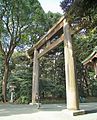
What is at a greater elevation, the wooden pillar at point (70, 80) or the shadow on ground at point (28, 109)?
the wooden pillar at point (70, 80)

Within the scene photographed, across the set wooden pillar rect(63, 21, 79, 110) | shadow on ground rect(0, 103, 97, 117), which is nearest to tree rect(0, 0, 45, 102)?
shadow on ground rect(0, 103, 97, 117)

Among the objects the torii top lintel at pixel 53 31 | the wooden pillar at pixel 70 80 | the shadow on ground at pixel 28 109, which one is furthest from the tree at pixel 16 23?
the wooden pillar at pixel 70 80

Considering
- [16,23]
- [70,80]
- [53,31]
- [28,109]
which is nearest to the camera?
[70,80]

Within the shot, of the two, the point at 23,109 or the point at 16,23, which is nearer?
the point at 23,109

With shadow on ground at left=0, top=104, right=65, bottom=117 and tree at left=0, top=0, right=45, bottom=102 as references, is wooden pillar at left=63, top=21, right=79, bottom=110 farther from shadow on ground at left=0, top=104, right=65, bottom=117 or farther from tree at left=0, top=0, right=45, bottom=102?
tree at left=0, top=0, right=45, bottom=102

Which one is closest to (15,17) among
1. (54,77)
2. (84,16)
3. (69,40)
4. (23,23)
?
(23,23)

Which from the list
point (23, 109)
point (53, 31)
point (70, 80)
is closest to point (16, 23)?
point (53, 31)

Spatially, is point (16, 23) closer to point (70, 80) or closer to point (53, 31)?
point (53, 31)

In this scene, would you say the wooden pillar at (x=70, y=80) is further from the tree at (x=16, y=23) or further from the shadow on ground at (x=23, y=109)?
the tree at (x=16, y=23)

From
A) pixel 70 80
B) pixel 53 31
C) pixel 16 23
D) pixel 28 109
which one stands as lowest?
pixel 28 109

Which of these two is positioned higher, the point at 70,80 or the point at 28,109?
the point at 70,80

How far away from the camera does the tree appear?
22.2 metres

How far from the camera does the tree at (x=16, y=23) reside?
2223cm

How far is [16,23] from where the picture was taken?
23.3 meters
